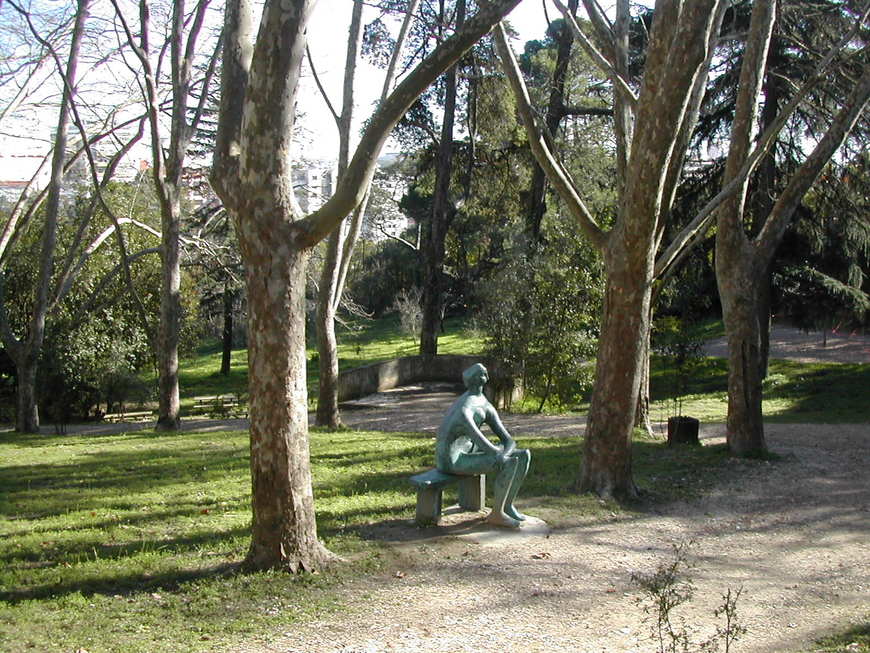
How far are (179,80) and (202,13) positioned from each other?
132cm

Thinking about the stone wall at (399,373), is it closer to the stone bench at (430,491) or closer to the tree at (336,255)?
the tree at (336,255)

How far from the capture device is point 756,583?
648 cm

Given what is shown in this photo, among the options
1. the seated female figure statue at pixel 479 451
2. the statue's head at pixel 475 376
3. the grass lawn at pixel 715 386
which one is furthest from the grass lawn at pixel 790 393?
the statue's head at pixel 475 376

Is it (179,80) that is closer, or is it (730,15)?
(179,80)

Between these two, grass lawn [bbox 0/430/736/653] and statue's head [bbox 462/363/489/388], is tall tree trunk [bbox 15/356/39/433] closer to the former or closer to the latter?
grass lawn [bbox 0/430/736/653]

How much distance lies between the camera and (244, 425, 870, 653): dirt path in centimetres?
515

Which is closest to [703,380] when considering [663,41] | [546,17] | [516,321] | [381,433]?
[516,321]

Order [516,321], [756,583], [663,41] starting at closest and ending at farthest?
1. [756,583]
2. [663,41]
3. [516,321]

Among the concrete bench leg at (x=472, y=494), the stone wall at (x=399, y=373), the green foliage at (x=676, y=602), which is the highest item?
the stone wall at (x=399, y=373)

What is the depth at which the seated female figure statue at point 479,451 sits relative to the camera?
714 centimetres

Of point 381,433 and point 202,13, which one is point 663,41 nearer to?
point 381,433

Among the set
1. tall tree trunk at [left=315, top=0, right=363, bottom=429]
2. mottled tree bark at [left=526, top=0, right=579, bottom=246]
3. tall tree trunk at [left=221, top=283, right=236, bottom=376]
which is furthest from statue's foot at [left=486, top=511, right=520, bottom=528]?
tall tree trunk at [left=221, top=283, right=236, bottom=376]

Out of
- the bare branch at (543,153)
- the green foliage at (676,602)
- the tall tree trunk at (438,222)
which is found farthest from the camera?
the tall tree trunk at (438,222)

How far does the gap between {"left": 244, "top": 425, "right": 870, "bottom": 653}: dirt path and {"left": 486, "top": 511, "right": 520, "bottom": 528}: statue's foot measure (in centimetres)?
20
